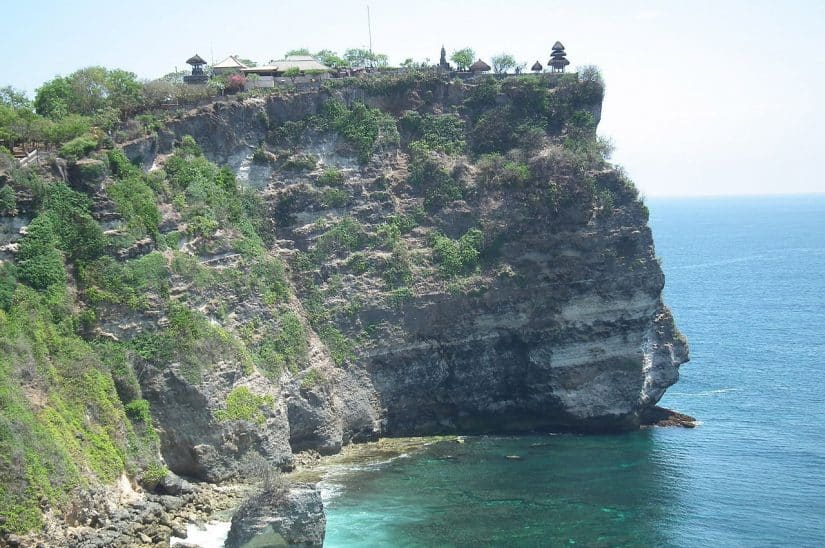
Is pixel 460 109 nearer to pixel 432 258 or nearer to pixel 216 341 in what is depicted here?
pixel 432 258

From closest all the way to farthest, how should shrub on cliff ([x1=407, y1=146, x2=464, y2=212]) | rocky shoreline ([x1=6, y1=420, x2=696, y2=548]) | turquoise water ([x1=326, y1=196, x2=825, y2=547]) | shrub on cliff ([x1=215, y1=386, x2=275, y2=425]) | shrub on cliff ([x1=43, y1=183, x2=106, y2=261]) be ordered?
rocky shoreline ([x1=6, y1=420, x2=696, y2=548]) → turquoise water ([x1=326, y1=196, x2=825, y2=547]) → shrub on cliff ([x1=43, y1=183, x2=106, y2=261]) → shrub on cliff ([x1=215, y1=386, x2=275, y2=425]) → shrub on cliff ([x1=407, y1=146, x2=464, y2=212])

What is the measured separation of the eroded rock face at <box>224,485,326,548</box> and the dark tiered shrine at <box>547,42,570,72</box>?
150 ft

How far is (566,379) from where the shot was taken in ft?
222

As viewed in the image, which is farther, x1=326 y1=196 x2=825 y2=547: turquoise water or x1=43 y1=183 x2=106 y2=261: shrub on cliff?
x1=43 y1=183 x2=106 y2=261: shrub on cliff

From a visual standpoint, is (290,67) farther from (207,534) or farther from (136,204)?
(207,534)

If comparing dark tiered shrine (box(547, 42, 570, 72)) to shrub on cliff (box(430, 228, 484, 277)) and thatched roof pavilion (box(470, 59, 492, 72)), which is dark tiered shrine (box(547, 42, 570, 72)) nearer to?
thatched roof pavilion (box(470, 59, 492, 72))

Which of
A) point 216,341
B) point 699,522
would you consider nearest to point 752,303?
point 699,522

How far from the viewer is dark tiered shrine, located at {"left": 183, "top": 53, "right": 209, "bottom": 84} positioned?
74.5m

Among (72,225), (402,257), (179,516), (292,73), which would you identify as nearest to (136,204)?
(72,225)

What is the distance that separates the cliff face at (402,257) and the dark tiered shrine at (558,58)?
382cm

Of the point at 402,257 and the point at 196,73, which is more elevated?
the point at 196,73

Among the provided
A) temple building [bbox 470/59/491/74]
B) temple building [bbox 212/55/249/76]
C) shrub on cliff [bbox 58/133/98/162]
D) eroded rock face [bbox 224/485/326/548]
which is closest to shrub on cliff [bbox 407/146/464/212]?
temple building [bbox 470/59/491/74]

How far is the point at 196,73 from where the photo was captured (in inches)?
2977

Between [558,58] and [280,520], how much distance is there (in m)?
48.0
